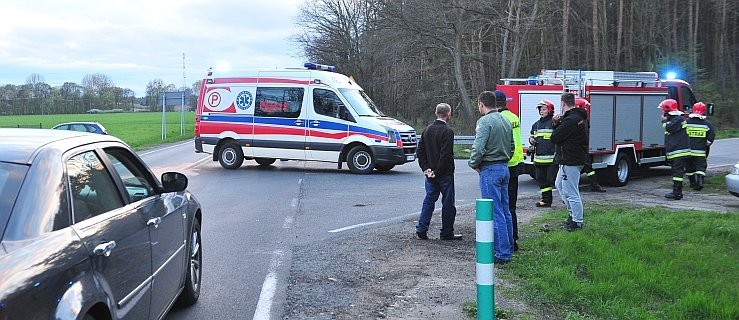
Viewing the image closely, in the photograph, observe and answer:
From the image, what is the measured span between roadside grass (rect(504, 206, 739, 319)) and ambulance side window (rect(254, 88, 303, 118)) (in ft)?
31.1

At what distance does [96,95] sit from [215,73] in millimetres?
63805

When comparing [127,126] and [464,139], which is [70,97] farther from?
[464,139]

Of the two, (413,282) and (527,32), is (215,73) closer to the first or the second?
(413,282)

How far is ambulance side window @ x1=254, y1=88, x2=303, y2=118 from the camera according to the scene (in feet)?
59.4

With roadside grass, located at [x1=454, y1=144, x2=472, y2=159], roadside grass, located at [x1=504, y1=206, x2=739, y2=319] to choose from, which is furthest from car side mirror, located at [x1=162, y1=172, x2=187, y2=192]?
roadside grass, located at [x1=454, y1=144, x2=472, y2=159]

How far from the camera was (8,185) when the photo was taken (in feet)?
10.6

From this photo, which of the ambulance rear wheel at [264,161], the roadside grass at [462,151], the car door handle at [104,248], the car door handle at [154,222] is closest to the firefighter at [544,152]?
the car door handle at [154,222]

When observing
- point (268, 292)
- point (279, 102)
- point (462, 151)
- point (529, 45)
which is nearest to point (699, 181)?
point (279, 102)

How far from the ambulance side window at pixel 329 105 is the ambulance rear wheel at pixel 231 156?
8.32 ft

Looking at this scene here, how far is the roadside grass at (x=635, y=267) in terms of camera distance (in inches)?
225

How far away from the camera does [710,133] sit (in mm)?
13609

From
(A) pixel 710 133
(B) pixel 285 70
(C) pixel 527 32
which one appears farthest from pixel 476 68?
(A) pixel 710 133

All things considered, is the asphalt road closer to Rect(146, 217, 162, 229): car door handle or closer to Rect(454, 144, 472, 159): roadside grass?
Rect(146, 217, 162, 229): car door handle

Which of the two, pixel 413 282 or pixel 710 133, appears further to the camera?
pixel 710 133
